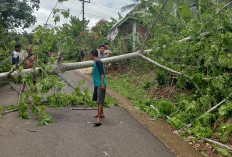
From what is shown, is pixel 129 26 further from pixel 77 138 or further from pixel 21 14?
pixel 77 138

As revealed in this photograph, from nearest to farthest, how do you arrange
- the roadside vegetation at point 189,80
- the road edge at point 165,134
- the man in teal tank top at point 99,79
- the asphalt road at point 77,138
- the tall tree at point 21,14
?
1. the asphalt road at point 77,138
2. the road edge at point 165,134
3. the man in teal tank top at point 99,79
4. the roadside vegetation at point 189,80
5. the tall tree at point 21,14

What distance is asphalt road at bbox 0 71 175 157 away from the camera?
4.68 m

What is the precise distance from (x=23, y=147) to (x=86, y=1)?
24.3 m

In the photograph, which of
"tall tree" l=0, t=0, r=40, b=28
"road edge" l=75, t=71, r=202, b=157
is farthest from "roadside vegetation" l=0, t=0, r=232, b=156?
"tall tree" l=0, t=0, r=40, b=28

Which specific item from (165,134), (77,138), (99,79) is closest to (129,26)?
(99,79)

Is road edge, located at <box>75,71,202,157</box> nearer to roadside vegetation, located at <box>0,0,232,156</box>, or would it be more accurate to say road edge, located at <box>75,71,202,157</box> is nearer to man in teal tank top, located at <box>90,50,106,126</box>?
roadside vegetation, located at <box>0,0,232,156</box>

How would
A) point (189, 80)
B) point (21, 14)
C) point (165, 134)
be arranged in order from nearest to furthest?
point (165, 134)
point (189, 80)
point (21, 14)

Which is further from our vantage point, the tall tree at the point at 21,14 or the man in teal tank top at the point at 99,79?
the tall tree at the point at 21,14

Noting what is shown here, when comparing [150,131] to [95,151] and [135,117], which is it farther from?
[95,151]

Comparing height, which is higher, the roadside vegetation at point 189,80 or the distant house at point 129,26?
the distant house at point 129,26

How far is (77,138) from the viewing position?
5352 mm

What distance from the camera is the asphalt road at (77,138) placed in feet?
15.4

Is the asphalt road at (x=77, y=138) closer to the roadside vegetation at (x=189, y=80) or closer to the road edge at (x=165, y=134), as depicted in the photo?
the road edge at (x=165, y=134)

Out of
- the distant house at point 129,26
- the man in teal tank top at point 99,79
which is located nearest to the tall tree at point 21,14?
the distant house at point 129,26
